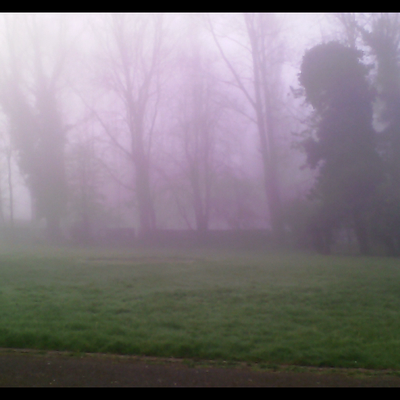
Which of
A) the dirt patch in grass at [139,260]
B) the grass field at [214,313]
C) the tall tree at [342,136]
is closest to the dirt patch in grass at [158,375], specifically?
the grass field at [214,313]

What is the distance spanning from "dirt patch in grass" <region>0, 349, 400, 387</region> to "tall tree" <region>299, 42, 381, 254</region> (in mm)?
14743

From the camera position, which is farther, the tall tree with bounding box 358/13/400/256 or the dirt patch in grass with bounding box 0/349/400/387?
the tall tree with bounding box 358/13/400/256

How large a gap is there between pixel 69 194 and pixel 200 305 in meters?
14.2

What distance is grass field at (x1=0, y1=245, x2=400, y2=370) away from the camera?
5488 millimetres

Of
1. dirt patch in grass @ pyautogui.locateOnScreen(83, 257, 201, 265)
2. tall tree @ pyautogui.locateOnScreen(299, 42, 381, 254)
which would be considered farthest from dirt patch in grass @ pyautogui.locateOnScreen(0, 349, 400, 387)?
tall tree @ pyautogui.locateOnScreen(299, 42, 381, 254)

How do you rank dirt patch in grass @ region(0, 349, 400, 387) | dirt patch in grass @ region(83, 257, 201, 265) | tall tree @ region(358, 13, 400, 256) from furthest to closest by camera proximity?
tall tree @ region(358, 13, 400, 256) < dirt patch in grass @ region(83, 257, 201, 265) < dirt patch in grass @ region(0, 349, 400, 387)

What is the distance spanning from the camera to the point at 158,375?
4734mm

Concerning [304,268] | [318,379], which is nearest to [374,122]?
[304,268]

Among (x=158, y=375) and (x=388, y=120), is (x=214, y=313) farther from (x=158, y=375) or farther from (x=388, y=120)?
(x=388, y=120)

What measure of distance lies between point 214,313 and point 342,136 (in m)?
14.4

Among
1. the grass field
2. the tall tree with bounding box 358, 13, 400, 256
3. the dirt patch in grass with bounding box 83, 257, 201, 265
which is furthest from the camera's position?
the tall tree with bounding box 358, 13, 400, 256

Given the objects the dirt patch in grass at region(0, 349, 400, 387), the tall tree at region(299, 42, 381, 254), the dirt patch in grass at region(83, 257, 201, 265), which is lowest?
the dirt patch in grass at region(0, 349, 400, 387)

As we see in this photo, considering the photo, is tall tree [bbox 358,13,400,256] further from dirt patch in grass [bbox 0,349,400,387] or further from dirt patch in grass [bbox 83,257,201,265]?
dirt patch in grass [bbox 0,349,400,387]

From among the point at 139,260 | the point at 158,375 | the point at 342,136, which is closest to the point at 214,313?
the point at 158,375
